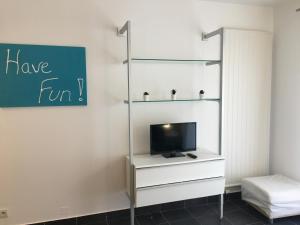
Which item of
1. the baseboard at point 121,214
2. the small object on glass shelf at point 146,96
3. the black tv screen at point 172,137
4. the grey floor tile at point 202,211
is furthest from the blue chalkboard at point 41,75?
the grey floor tile at point 202,211

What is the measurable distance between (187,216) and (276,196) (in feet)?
3.23

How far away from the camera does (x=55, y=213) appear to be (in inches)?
98.4

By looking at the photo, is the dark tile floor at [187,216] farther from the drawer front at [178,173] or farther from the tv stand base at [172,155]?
the tv stand base at [172,155]

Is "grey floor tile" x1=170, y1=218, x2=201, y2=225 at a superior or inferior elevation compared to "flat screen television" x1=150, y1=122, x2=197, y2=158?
inferior

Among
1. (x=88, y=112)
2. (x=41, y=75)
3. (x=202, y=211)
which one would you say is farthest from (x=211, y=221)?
(x=41, y=75)

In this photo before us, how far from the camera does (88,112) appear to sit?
2535 mm

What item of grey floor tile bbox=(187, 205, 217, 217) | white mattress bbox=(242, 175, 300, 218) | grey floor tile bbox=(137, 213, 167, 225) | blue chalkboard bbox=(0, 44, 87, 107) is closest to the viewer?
blue chalkboard bbox=(0, 44, 87, 107)

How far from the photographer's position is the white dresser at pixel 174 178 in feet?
7.54

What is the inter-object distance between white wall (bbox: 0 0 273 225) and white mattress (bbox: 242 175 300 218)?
45.7 inches

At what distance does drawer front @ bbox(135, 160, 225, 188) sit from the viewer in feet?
7.53

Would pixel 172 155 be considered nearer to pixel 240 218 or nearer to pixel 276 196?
pixel 240 218

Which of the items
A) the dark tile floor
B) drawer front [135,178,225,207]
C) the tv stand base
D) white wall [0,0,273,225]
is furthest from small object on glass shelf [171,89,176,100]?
the dark tile floor

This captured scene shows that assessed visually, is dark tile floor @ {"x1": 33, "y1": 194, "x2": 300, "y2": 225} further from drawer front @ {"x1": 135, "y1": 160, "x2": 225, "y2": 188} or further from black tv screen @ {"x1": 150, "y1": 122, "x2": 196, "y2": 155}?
black tv screen @ {"x1": 150, "y1": 122, "x2": 196, "y2": 155}

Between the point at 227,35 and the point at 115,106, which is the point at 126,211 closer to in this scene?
the point at 115,106
